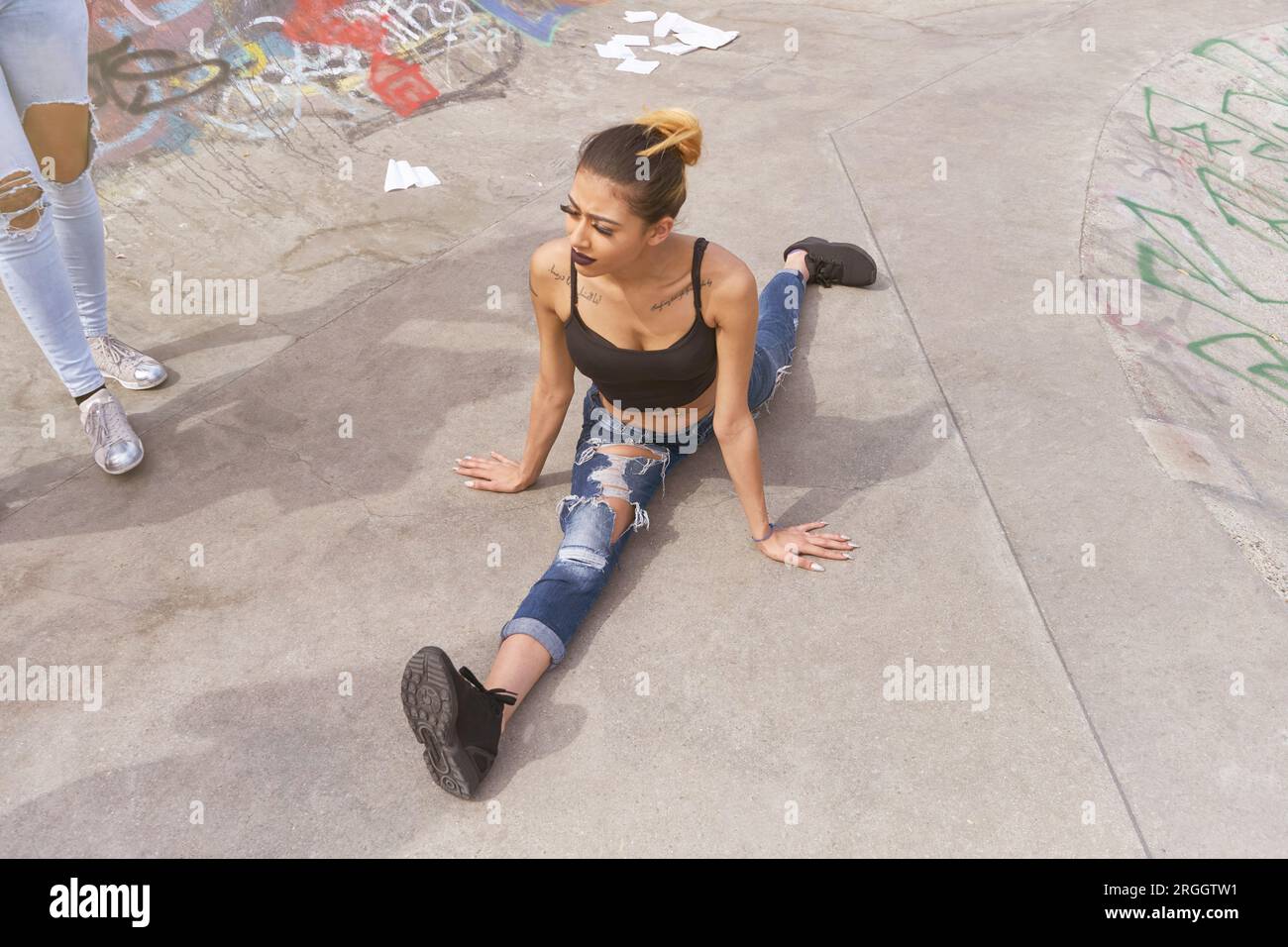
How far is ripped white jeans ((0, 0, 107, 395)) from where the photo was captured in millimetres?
3430

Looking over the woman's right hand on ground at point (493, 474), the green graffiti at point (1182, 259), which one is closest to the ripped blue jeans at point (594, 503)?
the woman's right hand on ground at point (493, 474)

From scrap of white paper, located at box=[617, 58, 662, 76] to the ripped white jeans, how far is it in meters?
5.00

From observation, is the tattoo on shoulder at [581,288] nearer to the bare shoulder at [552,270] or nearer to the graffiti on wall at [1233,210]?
the bare shoulder at [552,270]

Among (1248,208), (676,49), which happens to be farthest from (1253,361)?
(676,49)

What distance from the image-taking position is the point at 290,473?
3.95 m

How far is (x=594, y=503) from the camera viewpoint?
131 inches

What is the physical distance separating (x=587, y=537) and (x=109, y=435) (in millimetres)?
2099

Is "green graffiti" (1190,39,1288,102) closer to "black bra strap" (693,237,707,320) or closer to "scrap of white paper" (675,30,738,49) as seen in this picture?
"scrap of white paper" (675,30,738,49)

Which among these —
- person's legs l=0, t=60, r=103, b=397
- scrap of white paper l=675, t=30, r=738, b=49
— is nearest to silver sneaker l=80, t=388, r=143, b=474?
person's legs l=0, t=60, r=103, b=397

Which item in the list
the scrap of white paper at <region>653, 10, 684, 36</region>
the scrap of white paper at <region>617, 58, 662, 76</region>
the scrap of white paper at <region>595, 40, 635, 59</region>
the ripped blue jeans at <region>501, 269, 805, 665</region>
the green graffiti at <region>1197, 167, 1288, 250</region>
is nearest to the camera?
the ripped blue jeans at <region>501, 269, 805, 665</region>

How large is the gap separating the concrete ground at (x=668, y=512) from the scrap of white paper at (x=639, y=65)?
1.33 m

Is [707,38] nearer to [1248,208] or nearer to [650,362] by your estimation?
[1248,208]

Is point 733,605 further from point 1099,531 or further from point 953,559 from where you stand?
Result: point 1099,531

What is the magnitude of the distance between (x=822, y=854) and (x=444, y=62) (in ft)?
22.1
